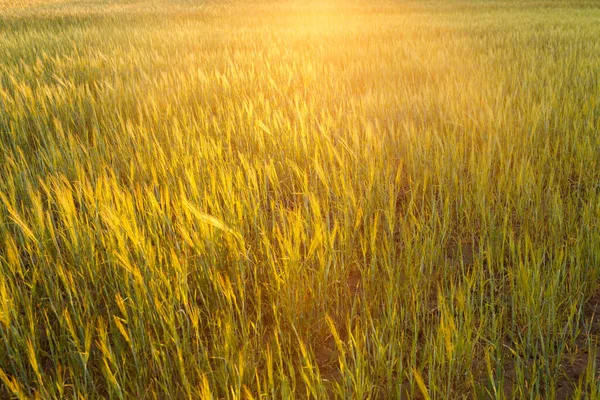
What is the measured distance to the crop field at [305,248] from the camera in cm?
83

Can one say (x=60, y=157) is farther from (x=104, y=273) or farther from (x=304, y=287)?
(x=304, y=287)

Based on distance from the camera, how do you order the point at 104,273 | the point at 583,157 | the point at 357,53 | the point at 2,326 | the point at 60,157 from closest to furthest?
the point at 2,326
the point at 104,273
the point at 583,157
the point at 60,157
the point at 357,53

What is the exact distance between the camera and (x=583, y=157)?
5.29ft

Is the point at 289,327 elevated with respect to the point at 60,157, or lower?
lower

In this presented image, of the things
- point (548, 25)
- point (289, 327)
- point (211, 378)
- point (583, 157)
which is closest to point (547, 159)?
point (583, 157)

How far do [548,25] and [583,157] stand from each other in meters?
5.28

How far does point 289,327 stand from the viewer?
975mm

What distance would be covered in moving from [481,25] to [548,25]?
0.81 metres

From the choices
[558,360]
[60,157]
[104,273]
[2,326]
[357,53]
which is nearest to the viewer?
[558,360]

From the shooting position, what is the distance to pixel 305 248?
110 cm

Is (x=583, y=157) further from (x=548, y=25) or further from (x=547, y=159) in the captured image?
(x=548, y=25)

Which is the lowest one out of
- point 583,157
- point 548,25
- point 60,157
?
point 583,157

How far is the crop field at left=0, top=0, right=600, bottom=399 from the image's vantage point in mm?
825

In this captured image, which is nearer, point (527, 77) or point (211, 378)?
point (211, 378)
